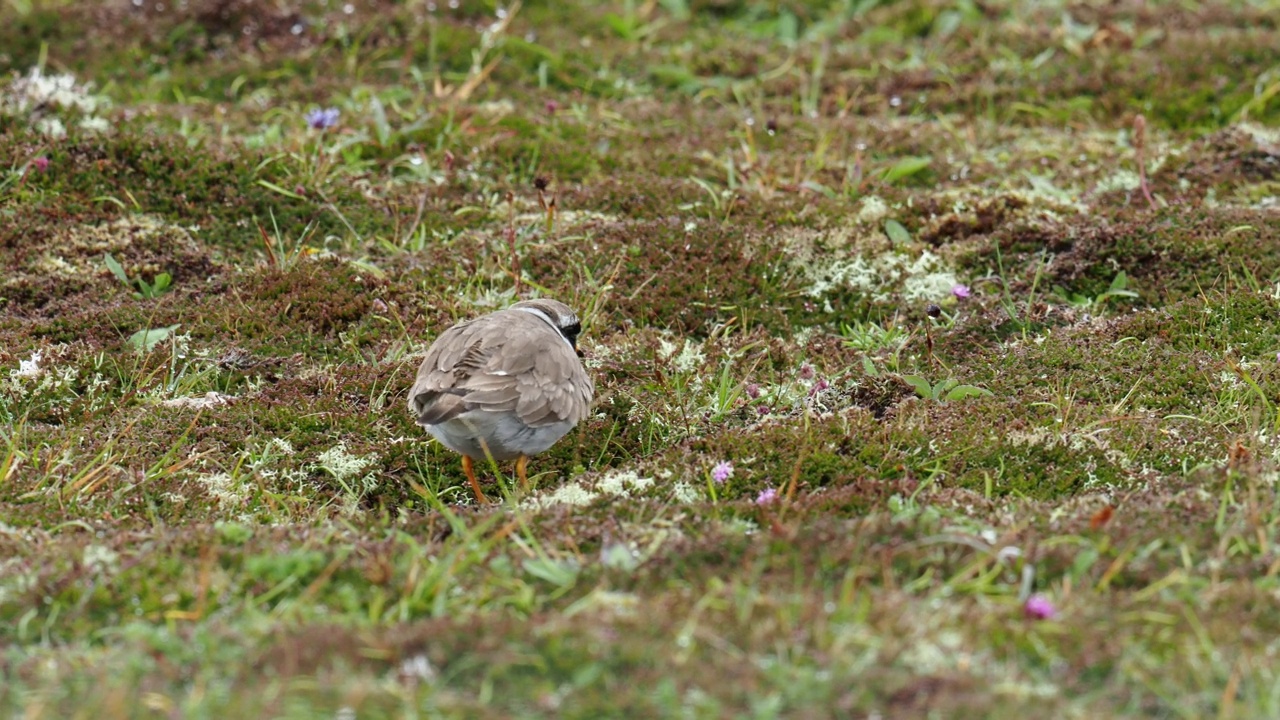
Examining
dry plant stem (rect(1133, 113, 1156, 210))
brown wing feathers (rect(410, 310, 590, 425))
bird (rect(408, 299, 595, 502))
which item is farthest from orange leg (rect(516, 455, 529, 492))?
dry plant stem (rect(1133, 113, 1156, 210))

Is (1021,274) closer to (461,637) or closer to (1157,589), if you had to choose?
(1157,589)

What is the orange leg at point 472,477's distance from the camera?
6625mm

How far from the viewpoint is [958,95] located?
1084 centimetres

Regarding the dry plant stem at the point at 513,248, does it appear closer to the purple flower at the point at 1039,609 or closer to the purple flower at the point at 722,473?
the purple flower at the point at 722,473

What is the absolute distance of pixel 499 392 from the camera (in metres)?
6.70

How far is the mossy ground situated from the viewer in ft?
14.6

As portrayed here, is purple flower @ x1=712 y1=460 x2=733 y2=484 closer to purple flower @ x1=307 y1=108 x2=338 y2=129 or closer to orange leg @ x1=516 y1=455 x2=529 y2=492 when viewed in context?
orange leg @ x1=516 y1=455 x2=529 y2=492

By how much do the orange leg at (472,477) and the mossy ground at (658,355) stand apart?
0.49 feet

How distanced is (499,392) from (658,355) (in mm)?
1293

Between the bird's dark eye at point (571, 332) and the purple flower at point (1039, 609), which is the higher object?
the purple flower at point (1039, 609)

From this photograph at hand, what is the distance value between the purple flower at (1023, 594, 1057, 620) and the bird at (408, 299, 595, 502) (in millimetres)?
2729

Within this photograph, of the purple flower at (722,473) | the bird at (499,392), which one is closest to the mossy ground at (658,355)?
the purple flower at (722,473)

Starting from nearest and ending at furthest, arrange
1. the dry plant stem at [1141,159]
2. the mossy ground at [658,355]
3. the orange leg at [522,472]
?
the mossy ground at [658,355] → the orange leg at [522,472] → the dry plant stem at [1141,159]

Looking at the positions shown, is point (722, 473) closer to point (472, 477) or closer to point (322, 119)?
point (472, 477)
